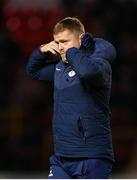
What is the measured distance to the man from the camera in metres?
5.07

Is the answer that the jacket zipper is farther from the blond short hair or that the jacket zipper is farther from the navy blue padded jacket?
the blond short hair

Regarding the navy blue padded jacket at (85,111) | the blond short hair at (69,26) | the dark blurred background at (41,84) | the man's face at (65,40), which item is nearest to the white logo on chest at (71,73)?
the navy blue padded jacket at (85,111)

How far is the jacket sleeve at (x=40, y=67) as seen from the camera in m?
5.44

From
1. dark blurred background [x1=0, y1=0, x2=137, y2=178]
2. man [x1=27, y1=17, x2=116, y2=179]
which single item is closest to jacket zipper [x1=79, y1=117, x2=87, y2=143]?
man [x1=27, y1=17, x2=116, y2=179]

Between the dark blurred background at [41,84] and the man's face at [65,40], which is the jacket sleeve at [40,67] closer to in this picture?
the man's face at [65,40]

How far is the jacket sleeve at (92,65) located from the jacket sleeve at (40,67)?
448mm

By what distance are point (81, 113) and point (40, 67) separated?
601 mm

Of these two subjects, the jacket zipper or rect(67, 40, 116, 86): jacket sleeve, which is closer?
rect(67, 40, 116, 86): jacket sleeve

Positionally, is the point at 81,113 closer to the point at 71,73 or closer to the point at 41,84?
the point at 71,73

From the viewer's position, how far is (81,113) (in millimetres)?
5074

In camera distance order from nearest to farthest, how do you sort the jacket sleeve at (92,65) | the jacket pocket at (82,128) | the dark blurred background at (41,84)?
the jacket sleeve at (92,65) < the jacket pocket at (82,128) < the dark blurred background at (41,84)

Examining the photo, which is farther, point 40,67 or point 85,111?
point 40,67

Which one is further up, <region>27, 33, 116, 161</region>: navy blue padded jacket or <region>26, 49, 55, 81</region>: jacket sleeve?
<region>26, 49, 55, 81</region>: jacket sleeve

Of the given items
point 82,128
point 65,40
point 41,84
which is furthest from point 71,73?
point 41,84
